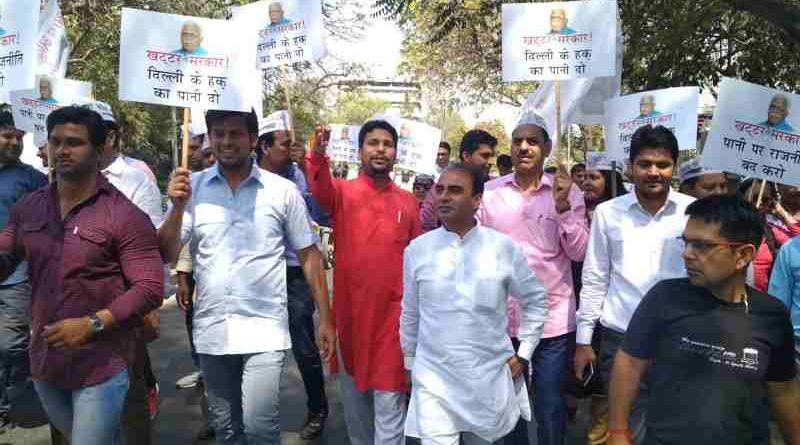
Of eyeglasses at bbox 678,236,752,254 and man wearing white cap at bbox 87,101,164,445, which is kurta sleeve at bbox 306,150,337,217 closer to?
man wearing white cap at bbox 87,101,164,445

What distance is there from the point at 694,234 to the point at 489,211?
1703mm

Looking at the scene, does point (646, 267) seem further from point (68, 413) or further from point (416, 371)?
point (68, 413)

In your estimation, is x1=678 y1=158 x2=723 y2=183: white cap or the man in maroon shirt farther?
x1=678 y1=158 x2=723 y2=183: white cap

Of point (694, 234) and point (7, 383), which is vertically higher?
point (694, 234)

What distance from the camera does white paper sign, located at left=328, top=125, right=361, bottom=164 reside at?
9.72 meters

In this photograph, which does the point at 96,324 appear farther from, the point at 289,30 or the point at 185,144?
the point at 289,30

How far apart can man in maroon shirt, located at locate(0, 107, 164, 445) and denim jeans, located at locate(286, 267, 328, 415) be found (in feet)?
6.05

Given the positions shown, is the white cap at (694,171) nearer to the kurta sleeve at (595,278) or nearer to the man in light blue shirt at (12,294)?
the kurta sleeve at (595,278)

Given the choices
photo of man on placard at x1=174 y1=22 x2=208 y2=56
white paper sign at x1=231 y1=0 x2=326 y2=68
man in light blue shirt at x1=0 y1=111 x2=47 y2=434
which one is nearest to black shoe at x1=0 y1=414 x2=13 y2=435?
man in light blue shirt at x1=0 y1=111 x2=47 y2=434

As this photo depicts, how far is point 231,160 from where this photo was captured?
143 inches

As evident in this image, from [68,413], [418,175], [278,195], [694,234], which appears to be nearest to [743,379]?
[694,234]

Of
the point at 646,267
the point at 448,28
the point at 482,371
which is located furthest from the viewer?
the point at 448,28

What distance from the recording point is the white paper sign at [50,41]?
5336 millimetres

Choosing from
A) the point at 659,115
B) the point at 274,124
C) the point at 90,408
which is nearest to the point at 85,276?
the point at 90,408
